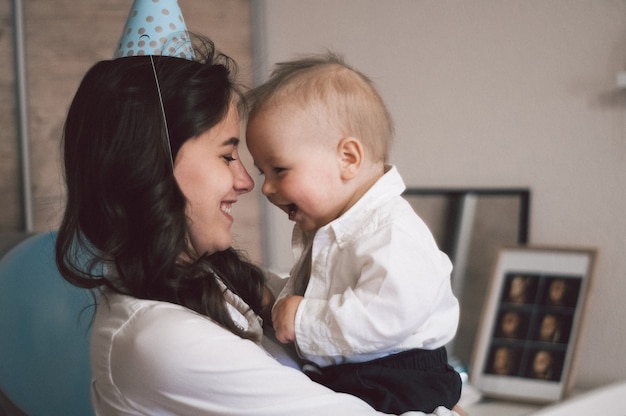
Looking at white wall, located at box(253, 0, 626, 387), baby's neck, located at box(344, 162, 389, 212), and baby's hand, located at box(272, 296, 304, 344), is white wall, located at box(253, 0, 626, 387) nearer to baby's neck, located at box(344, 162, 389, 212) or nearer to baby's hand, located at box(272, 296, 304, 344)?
baby's neck, located at box(344, 162, 389, 212)

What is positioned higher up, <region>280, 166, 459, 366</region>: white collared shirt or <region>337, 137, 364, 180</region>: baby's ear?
<region>337, 137, 364, 180</region>: baby's ear

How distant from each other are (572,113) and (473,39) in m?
0.39

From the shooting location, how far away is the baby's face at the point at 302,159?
1.14 m

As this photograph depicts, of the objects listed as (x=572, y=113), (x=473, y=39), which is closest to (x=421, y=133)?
(x=473, y=39)

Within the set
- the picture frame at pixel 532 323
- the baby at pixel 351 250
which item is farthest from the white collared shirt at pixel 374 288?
the picture frame at pixel 532 323

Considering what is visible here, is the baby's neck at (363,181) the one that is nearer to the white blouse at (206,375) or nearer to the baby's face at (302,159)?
the baby's face at (302,159)

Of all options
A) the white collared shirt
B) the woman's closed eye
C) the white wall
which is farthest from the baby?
the white wall

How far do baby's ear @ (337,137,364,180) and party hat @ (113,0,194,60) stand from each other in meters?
0.28

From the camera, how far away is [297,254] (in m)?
1.22

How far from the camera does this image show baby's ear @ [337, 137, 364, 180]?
1.15 metres

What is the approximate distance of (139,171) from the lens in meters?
0.99

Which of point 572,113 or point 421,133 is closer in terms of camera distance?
point 572,113

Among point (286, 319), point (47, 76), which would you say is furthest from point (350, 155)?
point (47, 76)

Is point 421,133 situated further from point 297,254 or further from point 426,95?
point 297,254
